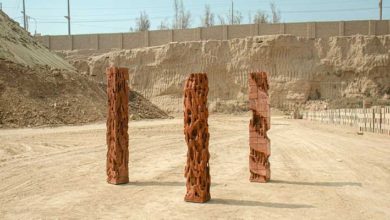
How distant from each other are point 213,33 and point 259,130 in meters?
30.7

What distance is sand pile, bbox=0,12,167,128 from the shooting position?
18109 millimetres

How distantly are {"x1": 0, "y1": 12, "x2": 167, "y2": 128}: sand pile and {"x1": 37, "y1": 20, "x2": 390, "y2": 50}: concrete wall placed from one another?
1401cm

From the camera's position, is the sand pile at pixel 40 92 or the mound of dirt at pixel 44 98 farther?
the sand pile at pixel 40 92

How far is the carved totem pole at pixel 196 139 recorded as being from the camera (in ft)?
18.7

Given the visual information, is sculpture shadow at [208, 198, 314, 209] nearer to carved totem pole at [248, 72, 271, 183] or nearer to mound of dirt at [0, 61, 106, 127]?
carved totem pole at [248, 72, 271, 183]

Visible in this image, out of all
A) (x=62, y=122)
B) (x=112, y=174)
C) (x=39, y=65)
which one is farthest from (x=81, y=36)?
(x=112, y=174)

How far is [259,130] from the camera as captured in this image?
7.03 meters

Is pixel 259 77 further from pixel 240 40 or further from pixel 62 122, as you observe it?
pixel 240 40

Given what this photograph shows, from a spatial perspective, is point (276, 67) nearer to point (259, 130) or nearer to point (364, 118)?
point (364, 118)

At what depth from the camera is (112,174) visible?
6.84 m

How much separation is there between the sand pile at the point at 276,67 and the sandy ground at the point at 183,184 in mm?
22757

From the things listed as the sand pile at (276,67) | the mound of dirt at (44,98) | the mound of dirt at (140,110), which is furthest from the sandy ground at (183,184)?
the sand pile at (276,67)

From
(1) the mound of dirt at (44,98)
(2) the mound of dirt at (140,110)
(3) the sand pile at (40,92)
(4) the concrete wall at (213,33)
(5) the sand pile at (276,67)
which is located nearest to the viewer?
(1) the mound of dirt at (44,98)

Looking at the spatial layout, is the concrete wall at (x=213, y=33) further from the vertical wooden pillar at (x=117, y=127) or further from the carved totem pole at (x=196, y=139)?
the carved totem pole at (x=196, y=139)
